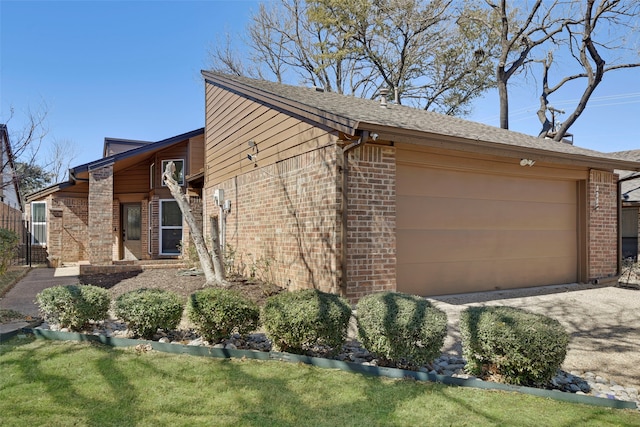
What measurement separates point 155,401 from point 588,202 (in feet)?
31.6

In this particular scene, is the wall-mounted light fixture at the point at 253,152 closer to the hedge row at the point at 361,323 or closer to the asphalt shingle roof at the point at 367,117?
the asphalt shingle roof at the point at 367,117

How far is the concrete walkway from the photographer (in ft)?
19.7

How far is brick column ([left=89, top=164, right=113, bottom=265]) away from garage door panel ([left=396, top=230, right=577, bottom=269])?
9.30m

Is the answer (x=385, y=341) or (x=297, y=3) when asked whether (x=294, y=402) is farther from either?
(x=297, y=3)

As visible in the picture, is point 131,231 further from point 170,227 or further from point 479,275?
point 479,275

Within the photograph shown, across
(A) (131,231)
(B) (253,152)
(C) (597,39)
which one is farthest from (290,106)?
(C) (597,39)

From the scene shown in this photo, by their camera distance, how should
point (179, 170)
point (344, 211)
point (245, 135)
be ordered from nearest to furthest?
Result: point (344, 211)
point (245, 135)
point (179, 170)

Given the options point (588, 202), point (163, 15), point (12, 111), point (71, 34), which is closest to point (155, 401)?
point (12, 111)

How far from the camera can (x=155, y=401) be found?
3.06 metres

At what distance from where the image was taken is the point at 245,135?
10094mm

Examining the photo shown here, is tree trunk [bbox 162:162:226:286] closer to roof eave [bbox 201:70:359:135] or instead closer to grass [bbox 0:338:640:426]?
roof eave [bbox 201:70:359:135]

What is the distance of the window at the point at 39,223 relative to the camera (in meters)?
15.8

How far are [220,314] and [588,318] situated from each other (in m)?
5.51

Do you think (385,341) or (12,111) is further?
(12,111)
